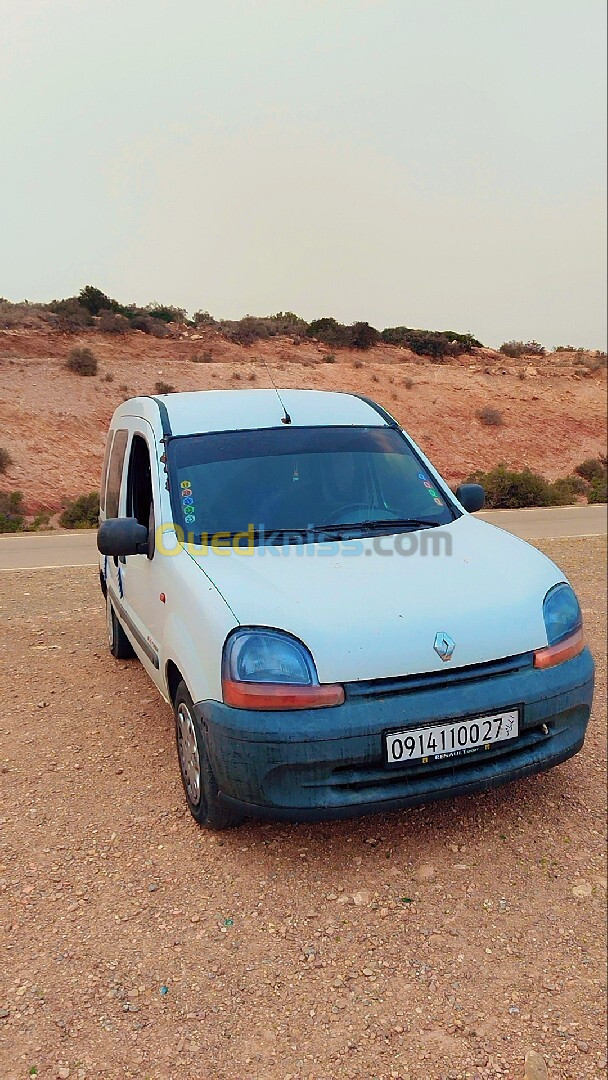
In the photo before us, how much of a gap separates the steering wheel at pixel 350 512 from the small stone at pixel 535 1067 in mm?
2236

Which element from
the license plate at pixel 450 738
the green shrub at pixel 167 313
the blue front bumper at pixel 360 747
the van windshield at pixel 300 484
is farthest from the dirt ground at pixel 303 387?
the license plate at pixel 450 738

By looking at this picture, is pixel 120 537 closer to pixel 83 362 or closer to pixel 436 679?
pixel 436 679

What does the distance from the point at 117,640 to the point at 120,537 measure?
6.07 ft

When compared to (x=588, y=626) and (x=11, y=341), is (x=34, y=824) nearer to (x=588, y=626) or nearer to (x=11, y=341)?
(x=588, y=626)

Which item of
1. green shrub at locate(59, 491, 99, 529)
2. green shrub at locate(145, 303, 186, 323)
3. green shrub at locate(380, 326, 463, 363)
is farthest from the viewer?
green shrub at locate(380, 326, 463, 363)

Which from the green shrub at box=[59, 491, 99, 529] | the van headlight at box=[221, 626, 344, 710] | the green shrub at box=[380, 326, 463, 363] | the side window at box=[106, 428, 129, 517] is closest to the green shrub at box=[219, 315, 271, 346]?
the green shrub at box=[59, 491, 99, 529]

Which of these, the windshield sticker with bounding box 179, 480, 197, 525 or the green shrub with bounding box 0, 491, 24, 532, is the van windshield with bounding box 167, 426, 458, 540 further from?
the green shrub with bounding box 0, 491, 24, 532

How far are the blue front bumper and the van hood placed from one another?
9cm

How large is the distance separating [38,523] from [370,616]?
675 centimetres

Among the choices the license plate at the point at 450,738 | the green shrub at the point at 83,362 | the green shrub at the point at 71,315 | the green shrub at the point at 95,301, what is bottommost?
the license plate at the point at 450,738

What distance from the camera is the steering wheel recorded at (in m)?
3.66

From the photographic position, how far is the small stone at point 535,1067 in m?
1.96

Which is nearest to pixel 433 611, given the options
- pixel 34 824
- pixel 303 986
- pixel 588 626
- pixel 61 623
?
pixel 303 986

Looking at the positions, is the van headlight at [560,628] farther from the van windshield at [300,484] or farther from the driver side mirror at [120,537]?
the driver side mirror at [120,537]
